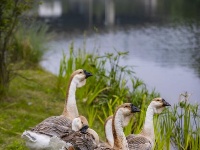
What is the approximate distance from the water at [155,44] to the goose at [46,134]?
5007mm

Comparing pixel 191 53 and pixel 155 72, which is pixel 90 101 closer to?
pixel 155 72

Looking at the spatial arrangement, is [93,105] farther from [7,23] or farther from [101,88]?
[7,23]

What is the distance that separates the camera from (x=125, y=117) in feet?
18.0

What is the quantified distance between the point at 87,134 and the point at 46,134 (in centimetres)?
48

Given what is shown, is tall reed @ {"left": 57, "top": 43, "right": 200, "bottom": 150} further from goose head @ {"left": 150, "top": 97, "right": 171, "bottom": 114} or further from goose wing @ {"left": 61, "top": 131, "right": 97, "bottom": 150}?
goose wing @ {"left": 61, "top": 131, "right": 97, "bottom": 150}

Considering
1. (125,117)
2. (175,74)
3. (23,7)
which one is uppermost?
(23,7)

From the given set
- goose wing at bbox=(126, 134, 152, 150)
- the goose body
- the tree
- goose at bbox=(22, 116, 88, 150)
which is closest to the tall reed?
goose wing at bbox=(126, 134, 152, 150)

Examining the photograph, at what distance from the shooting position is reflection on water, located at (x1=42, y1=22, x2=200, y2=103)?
1247 cm

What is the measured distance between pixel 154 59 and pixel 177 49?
1.82 meters

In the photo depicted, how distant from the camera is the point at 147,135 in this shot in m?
6.11

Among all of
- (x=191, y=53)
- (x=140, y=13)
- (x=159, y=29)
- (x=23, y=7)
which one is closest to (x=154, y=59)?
(x=191, y=53)

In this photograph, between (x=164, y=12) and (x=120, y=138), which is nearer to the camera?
(x=120, y=138)

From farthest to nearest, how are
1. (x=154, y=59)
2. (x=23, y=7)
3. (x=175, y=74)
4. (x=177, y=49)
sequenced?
(x=177, y=49) → (x=154, y=59) → (x=175, y=74) → (x=23, y=7)

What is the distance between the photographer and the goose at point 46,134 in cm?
507
